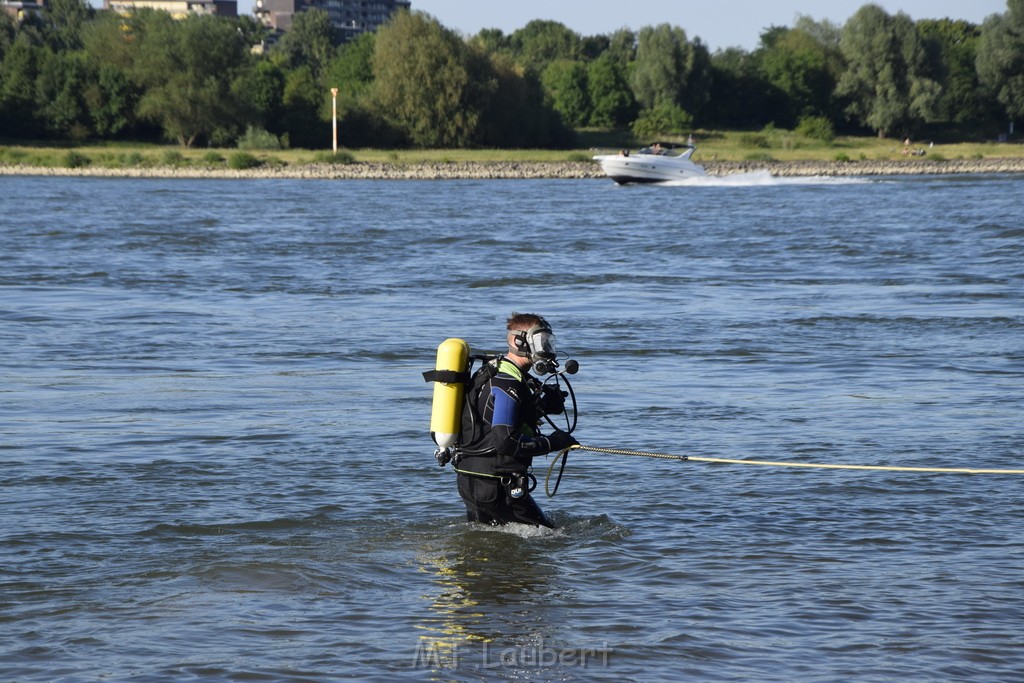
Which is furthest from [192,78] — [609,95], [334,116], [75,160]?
[609,95]

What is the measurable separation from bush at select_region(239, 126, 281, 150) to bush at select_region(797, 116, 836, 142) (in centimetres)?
3980

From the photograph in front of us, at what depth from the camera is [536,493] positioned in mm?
9531

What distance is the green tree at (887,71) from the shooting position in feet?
323

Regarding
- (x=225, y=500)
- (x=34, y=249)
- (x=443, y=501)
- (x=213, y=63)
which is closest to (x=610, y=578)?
(x=443, y=501)

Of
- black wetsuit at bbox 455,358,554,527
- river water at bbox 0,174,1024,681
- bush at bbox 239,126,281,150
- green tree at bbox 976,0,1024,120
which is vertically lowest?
river water at bbox 0,174,1024,681

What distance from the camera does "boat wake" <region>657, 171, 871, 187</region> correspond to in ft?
214

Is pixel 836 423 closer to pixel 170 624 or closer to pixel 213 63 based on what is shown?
pixel 170 624

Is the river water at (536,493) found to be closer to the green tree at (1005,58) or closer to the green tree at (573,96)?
the green tree at (573,96)

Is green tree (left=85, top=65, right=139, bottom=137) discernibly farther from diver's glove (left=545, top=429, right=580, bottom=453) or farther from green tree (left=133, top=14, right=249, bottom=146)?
diver's glove (left=545, top=429, right=580, bottom=453)

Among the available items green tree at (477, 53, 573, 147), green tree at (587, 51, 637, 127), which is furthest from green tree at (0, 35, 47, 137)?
green tree at (587, 51, 637, 127)

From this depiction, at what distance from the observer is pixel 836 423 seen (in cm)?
1190

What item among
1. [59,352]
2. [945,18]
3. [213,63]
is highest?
[945,18]

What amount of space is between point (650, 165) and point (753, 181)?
10014 millimetres

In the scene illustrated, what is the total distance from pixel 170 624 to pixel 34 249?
25541 mm
